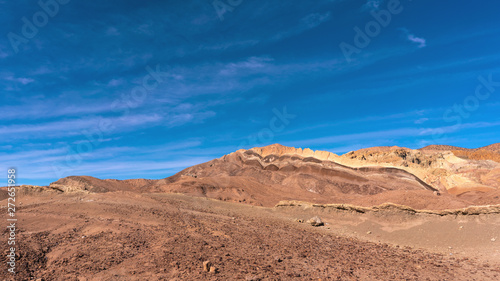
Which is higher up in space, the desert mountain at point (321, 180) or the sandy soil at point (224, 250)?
the desert mountain at point (321, 180)

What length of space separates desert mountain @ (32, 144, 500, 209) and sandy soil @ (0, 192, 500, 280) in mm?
9221

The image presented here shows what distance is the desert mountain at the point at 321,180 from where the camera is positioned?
3244 cm

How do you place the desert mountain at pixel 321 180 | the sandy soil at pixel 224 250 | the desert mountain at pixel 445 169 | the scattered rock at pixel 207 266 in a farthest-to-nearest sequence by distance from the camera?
the desert mountain at pixel 445 169, the desert mountain at pixel 321 180, the sandy soil at pixel 224 250, the scattered rock at pixel 207 266

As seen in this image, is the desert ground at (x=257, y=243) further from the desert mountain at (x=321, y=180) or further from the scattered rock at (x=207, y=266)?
the desert mountain at (x=321, y=180)

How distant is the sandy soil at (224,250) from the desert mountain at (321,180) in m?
9.22

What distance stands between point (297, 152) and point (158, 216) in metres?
54.3

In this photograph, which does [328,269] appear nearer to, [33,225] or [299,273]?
[299,273]

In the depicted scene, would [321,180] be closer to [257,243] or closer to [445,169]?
[445,169]

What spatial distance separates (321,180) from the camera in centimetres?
4934

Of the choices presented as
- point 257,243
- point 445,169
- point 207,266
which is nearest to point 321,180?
point 445,169

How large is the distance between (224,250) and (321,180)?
141 feet

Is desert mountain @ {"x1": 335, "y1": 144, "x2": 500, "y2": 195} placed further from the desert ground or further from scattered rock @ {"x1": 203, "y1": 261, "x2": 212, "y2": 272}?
scattered rock @ {"x1": 203, "y1": 261, "x2": 212, "y2": 272}

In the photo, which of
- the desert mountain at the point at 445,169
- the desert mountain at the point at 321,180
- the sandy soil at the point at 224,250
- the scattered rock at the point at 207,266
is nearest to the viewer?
the scattered rock at the point at 207,266

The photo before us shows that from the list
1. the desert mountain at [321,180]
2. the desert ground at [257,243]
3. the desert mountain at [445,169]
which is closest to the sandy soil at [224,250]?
the desert ground at [257,243]
